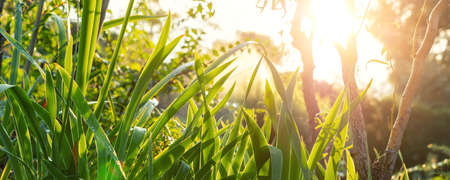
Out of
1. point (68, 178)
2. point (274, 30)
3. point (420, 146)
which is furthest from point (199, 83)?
point (420, 146)

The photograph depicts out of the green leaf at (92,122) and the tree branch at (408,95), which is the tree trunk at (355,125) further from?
the green leaf at (92,122)

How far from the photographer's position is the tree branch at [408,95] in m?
0.82

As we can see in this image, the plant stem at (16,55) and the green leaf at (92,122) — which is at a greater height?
the plant stem at (16,55)

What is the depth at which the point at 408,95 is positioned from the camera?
2.77 feet

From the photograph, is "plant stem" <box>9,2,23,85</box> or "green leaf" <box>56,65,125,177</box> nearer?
"green leaf" <box>56,65,125,177</box>

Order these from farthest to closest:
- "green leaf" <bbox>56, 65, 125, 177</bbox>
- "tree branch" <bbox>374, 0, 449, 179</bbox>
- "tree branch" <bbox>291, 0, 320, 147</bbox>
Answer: "tree branch" <bbox>291, 0, 320, 147</bbox>
"tree branch" <bbox>374, 0, 449, 179</bbox>
"green leaf" <bbox>56, 65, 125, 177</bbox>

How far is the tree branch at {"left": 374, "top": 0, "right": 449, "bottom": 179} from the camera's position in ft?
2.68

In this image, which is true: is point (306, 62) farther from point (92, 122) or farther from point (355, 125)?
point (92, 122)

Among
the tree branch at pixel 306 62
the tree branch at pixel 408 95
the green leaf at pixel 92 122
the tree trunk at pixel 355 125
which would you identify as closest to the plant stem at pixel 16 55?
the green leaf at pixel 92 122

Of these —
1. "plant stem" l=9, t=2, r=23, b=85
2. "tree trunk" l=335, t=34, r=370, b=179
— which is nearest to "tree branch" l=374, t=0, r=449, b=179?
"tree trunk" l=335, t=34, r=370, b=179

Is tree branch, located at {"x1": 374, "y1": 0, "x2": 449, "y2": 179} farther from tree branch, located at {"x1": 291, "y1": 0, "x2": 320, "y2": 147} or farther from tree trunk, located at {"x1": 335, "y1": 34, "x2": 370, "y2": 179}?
tree branch, located at {"x1": 291, "y1": 0, "x2": 320, "y2": 147}

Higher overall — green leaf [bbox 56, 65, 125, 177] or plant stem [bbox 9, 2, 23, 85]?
plant stem [bbox 9, 2, 23, 85]

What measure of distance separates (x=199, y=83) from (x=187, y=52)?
159 cm

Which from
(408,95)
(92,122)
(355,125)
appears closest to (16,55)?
(92,122)
